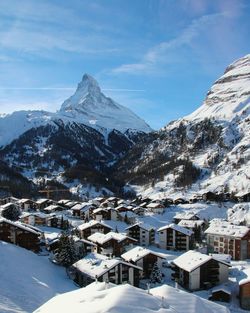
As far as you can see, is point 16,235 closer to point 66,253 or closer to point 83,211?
point 66,253

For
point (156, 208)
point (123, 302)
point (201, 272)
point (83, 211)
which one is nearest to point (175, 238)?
point (201, 272)

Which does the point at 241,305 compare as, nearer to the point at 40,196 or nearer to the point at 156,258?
the point at 156,258

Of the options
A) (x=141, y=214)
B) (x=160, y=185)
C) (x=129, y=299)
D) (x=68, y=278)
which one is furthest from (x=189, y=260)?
(x=160, y=185)

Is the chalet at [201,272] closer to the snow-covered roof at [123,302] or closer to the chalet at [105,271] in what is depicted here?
the chalet at [105,271]

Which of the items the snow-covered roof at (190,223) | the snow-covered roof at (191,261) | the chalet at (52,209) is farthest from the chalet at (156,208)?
the snow-covered roof at (191,261)

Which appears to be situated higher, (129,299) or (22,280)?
(129,299)
